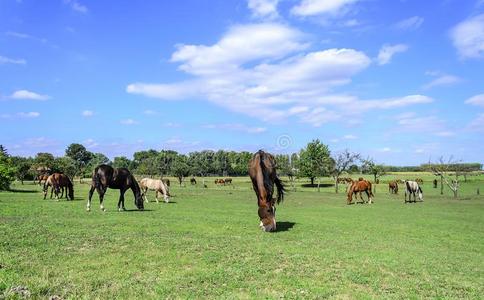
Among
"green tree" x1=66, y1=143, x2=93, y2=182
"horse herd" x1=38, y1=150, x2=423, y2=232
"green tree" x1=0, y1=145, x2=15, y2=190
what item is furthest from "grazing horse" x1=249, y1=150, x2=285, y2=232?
"green tree" x1=66, y1=143, x2=93, y2=182

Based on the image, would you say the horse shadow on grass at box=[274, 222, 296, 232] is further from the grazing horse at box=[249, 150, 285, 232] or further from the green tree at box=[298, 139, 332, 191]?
the green tree at box=[298, 139, 332, 191]

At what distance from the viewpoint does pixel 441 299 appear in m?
8.44

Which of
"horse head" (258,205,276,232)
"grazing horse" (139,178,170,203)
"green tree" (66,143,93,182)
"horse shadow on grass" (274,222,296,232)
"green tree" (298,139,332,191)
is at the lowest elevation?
"horse shadow on grass" (274,222,296,232)

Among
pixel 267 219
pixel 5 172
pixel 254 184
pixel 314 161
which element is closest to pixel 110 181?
pixel 254 184

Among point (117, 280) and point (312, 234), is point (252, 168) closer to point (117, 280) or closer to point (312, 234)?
point (312, 234)

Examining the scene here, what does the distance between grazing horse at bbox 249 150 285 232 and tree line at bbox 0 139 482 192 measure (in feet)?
123

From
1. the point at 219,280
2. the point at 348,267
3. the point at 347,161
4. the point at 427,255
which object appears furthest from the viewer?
the point at 347,161

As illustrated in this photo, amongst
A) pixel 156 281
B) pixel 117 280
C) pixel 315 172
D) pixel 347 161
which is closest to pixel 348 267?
pixel 156 281

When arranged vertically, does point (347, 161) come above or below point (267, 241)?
above

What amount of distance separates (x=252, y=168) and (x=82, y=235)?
744 centimetres

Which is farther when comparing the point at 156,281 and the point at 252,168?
the point at 252,168

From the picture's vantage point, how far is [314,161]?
87500 mm

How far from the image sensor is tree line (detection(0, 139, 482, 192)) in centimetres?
7825

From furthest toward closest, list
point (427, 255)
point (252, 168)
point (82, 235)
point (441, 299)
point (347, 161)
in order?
point (347, 161), point (252, 168), point (82, 235), point (427, 255), point (441, 299)
